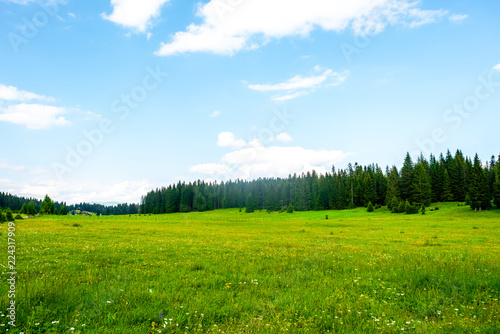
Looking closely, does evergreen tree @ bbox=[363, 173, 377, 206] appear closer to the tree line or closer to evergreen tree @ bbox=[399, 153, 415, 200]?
the tree line

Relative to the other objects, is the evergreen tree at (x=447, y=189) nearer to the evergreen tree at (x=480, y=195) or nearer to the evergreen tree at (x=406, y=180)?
the evergreen tree at (x=406, y=180)

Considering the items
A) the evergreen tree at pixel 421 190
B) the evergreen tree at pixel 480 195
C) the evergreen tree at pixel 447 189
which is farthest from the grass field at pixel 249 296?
the evergreen tree at pixel 447 189

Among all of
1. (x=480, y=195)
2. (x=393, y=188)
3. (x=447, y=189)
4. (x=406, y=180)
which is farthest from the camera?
(x=406, y=180)

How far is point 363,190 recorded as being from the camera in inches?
4665

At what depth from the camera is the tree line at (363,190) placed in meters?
89.1

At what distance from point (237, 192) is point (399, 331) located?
174302 millimetres

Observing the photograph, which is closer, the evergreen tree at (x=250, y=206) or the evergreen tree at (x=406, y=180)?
the evergreen tree at (x=406, y=180)

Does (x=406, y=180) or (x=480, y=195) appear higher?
(x=406, y=180)

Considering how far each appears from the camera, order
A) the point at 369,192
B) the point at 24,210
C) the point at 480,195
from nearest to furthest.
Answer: the point at 480,195 → the point at 24,210 → the point at 369,192

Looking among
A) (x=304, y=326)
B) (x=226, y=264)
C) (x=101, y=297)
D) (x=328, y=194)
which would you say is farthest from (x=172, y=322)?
(x=328, y=194)

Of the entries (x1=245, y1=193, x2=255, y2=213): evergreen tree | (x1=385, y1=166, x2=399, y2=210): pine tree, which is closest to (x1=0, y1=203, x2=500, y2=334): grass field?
(x1=385, y1=166, x2=399, y2=210): pine tree

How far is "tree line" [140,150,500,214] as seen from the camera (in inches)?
3509

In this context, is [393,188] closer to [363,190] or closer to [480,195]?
[363,190]

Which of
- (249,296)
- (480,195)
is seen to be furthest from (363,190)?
(249,296)
